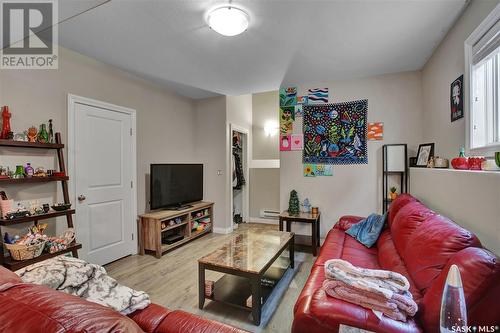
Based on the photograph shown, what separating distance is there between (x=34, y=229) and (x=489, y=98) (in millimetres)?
3850

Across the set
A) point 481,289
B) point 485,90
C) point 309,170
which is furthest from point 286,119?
point 481,289

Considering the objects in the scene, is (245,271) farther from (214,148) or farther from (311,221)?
(214,148)

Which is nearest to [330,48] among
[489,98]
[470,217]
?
[489,98]

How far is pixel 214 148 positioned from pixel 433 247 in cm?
365

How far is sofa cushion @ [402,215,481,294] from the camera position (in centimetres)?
122

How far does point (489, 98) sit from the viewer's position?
1.75 m

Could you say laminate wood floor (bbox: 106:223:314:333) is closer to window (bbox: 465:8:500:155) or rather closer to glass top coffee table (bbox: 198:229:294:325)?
glass top coffee table (bbox: 198:229:294:325)

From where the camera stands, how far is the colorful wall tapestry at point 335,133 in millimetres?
3439

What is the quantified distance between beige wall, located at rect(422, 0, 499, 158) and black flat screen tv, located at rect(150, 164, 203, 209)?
3.40 m

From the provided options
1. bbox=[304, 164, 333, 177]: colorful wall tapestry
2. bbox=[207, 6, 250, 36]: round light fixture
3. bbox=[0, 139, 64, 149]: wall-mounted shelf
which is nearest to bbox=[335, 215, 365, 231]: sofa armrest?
bbox=[304, 164, 333, 177]: colorful wall tapestry

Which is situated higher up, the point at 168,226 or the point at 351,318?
the point at 351,318

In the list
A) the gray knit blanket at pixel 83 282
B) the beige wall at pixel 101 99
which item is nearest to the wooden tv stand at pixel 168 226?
the beige wall at pixel 101 99

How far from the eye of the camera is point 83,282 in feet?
3.62

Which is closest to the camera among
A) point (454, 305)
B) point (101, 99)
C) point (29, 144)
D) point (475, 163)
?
point (454, 305)
